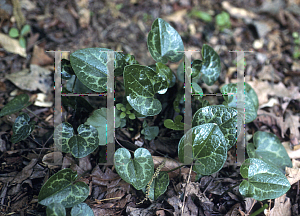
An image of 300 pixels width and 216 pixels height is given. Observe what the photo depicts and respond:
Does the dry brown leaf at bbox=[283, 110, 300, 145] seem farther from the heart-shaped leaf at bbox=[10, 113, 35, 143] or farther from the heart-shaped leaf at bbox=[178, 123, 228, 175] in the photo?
the heart-shaped leaf at bbox=[10, 113, 35, 143]

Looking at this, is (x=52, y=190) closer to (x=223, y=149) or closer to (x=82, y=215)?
(x=82, y=215)

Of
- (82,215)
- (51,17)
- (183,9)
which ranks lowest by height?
(82,215)

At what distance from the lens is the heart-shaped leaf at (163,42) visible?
165 cm

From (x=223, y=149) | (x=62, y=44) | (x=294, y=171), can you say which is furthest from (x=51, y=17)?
(x=294, y=171)

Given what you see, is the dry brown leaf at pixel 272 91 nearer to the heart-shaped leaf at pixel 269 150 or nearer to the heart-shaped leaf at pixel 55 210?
the heart-shaped leaf at pixel 269 150

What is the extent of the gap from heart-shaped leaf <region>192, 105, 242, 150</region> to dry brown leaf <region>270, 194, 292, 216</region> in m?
0.57

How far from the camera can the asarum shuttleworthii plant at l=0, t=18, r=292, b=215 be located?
1359mm

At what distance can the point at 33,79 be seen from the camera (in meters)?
2.12

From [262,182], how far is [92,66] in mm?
1295

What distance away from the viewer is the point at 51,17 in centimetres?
258

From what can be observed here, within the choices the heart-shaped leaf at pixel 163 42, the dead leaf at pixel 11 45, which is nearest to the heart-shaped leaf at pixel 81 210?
the heart-shaped leaf at pixel 163 42

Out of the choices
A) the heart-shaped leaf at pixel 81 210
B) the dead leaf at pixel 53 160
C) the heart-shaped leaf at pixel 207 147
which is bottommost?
the heart-shaped leaf at pixel 81 210

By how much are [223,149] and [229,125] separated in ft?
0.61

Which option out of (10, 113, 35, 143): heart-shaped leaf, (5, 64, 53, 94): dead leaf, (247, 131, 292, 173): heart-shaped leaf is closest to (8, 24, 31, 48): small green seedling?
(5, 64, 53, 94): dead leaf
